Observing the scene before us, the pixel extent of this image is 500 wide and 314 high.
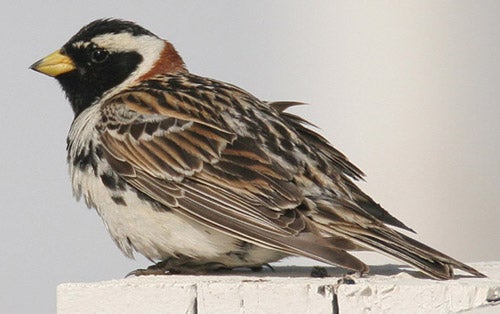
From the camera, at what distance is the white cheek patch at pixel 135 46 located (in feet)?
28.3

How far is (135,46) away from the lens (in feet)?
28.4

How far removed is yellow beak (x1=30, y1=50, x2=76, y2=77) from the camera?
8609mm

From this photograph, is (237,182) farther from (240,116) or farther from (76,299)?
(76,299)

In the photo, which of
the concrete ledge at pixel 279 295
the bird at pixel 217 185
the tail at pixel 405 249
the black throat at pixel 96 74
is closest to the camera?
the concrete ledge at pixel 279 295

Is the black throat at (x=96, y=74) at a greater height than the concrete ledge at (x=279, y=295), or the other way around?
the black throat at (x=96, y=74)

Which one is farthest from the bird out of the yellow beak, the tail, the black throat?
the yellow beak

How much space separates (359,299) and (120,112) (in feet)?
7.42

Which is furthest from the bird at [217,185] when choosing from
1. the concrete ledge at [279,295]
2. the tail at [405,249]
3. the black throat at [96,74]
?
the concrete ledge at [279,295]

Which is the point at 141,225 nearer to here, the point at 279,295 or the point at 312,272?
the point at 312,272

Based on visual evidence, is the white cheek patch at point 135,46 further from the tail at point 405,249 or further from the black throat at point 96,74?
the tail at point 405,249

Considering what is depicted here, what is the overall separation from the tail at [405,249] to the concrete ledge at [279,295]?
0.08 meters

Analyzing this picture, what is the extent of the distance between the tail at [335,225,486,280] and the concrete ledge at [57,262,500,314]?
0.08m

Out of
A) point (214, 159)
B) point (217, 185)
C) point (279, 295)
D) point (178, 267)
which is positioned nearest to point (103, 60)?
point (214, 159)

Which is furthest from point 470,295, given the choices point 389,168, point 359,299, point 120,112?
point 389,168
